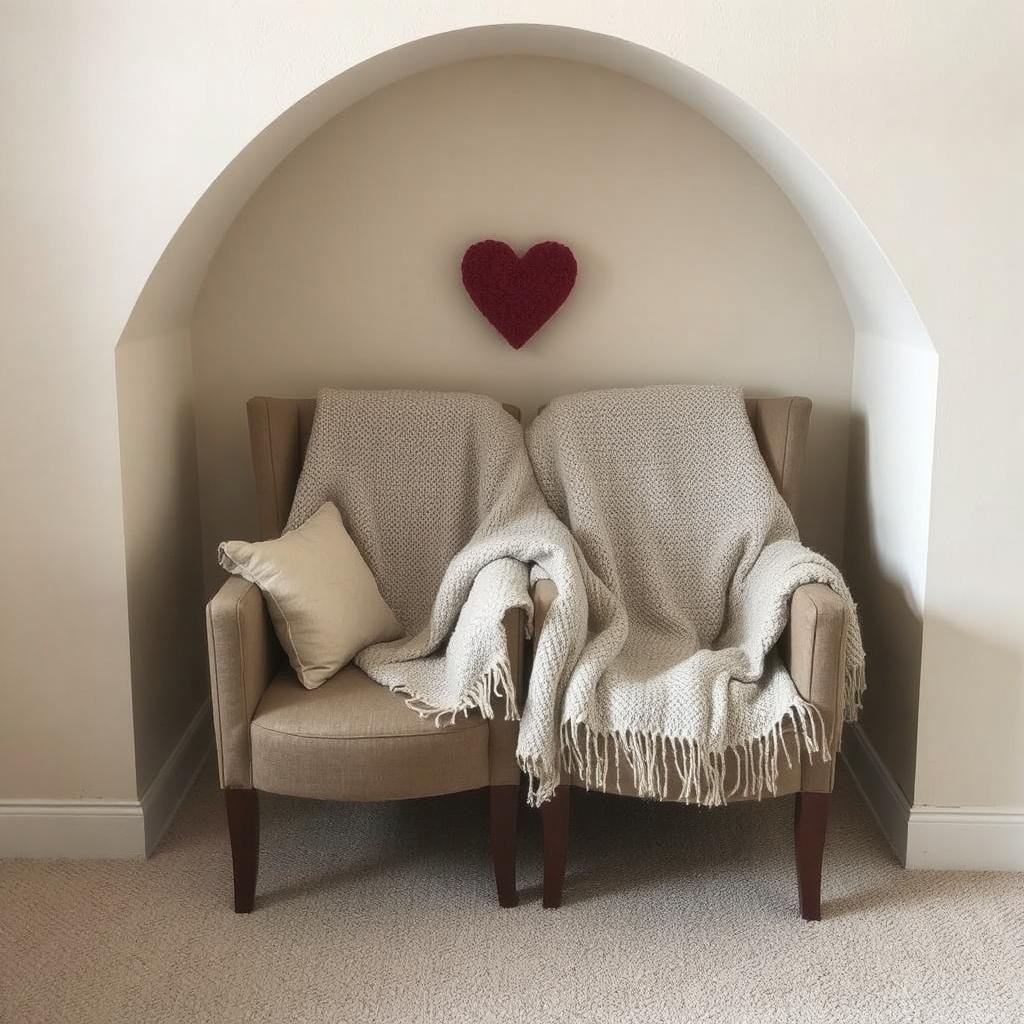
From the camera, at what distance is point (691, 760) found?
235cm

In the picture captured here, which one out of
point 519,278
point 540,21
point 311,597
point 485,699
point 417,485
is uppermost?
point 540,21

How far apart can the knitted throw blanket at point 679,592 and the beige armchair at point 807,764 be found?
0.10ft

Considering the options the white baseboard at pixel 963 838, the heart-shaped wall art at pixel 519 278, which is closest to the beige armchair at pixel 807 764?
the white baseboard at pixel 963 838

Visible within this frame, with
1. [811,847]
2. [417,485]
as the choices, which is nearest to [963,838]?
[811,847]

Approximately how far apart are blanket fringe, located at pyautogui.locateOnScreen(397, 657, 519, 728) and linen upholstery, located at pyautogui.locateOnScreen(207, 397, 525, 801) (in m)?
0.02

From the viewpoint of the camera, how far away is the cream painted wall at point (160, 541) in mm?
2676

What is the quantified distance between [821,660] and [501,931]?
0.81 meters

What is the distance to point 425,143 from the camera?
3.05m

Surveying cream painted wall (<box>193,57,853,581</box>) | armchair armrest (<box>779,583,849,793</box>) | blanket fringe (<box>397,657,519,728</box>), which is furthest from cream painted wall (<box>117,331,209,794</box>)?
armchair armrest (<box>779,583,849,793</box>)

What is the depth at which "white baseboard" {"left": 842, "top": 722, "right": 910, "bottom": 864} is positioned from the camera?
2.70 metres

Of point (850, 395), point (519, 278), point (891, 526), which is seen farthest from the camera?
point (850, 395)

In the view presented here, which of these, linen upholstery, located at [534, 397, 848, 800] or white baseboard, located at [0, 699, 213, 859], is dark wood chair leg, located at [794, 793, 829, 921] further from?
white baseboard, located at [0, 699, 213, 859]

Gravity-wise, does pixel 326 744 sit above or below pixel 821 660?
below

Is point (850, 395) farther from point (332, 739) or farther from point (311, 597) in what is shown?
point (332, 739)
